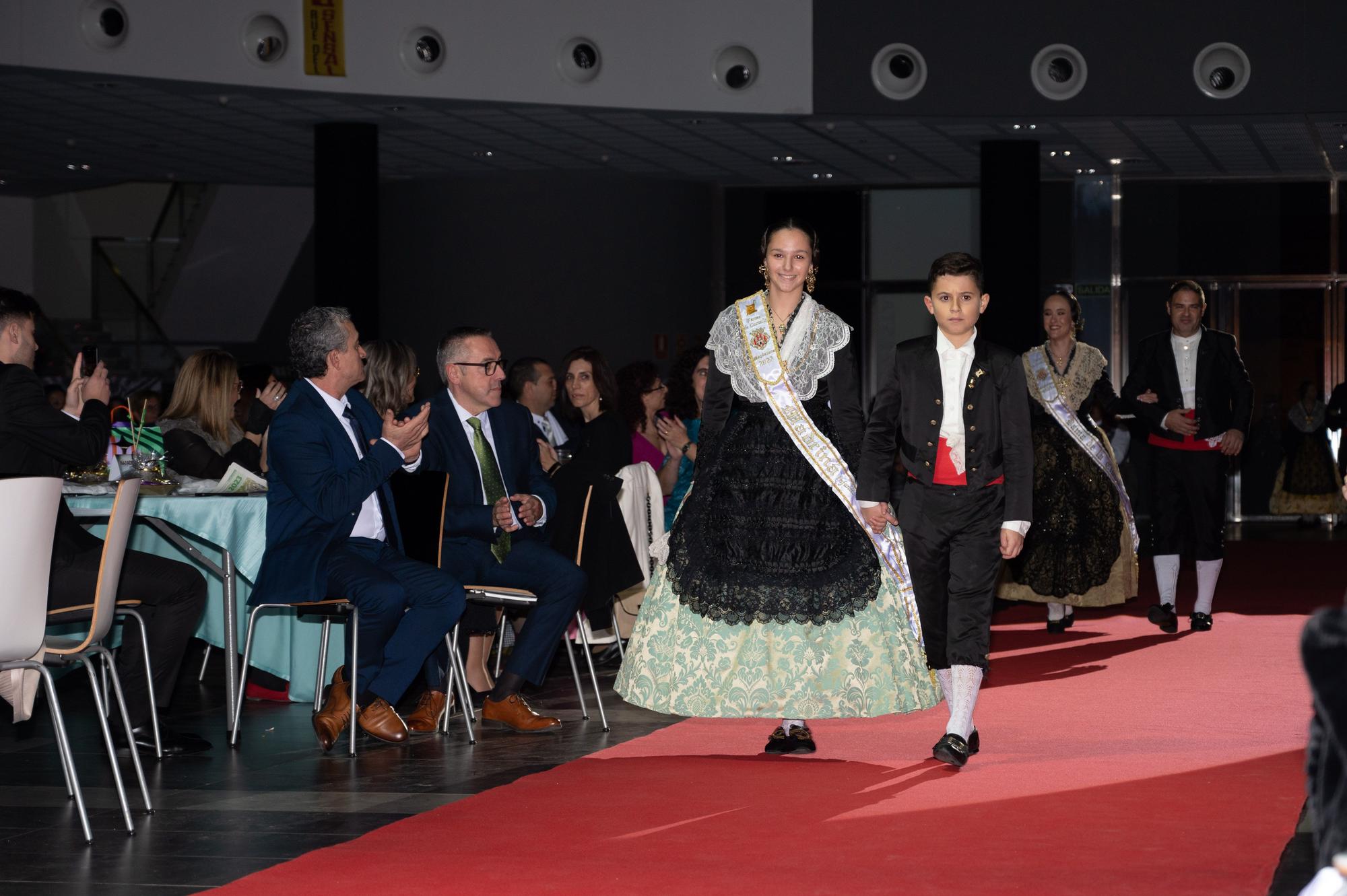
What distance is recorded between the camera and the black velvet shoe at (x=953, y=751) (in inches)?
173

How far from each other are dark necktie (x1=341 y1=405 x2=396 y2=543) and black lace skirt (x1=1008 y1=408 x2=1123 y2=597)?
338 centimetres

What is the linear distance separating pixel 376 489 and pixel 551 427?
2.89m

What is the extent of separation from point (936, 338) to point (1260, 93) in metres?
7.92

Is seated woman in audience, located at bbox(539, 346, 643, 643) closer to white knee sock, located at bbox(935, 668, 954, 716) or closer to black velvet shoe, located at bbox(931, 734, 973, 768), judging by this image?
white knee sock, located at bbox(935, 668, 954, 716)

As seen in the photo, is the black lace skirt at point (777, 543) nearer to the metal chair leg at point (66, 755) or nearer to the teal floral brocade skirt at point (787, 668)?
the teal floral brocade skirt at point (787, 668)

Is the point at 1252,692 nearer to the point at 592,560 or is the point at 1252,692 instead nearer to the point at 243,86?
the point at 592,560

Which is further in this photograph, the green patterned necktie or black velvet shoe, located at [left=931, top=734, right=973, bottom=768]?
the green patterned necktie

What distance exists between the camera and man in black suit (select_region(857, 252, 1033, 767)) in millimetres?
4445

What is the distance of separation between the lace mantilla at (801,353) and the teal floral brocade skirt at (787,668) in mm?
597

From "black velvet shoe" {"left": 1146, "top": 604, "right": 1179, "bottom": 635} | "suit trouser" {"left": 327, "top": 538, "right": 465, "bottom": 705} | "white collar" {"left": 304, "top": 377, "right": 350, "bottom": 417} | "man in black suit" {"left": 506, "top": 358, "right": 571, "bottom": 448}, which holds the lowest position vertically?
"black velvet shoe" {"left": 1146, "top": 604, "right": 1179, "bottom": 635}

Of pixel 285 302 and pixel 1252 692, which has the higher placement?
pixel 285 302

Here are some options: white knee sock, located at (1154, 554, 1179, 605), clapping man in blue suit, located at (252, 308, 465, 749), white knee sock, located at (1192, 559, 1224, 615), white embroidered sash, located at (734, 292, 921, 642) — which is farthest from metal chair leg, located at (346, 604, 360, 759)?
white knee sock, located at (1192, 559, 1224, 615)

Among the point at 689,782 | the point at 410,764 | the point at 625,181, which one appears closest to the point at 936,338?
the point at 689,782

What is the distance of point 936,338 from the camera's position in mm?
4590
